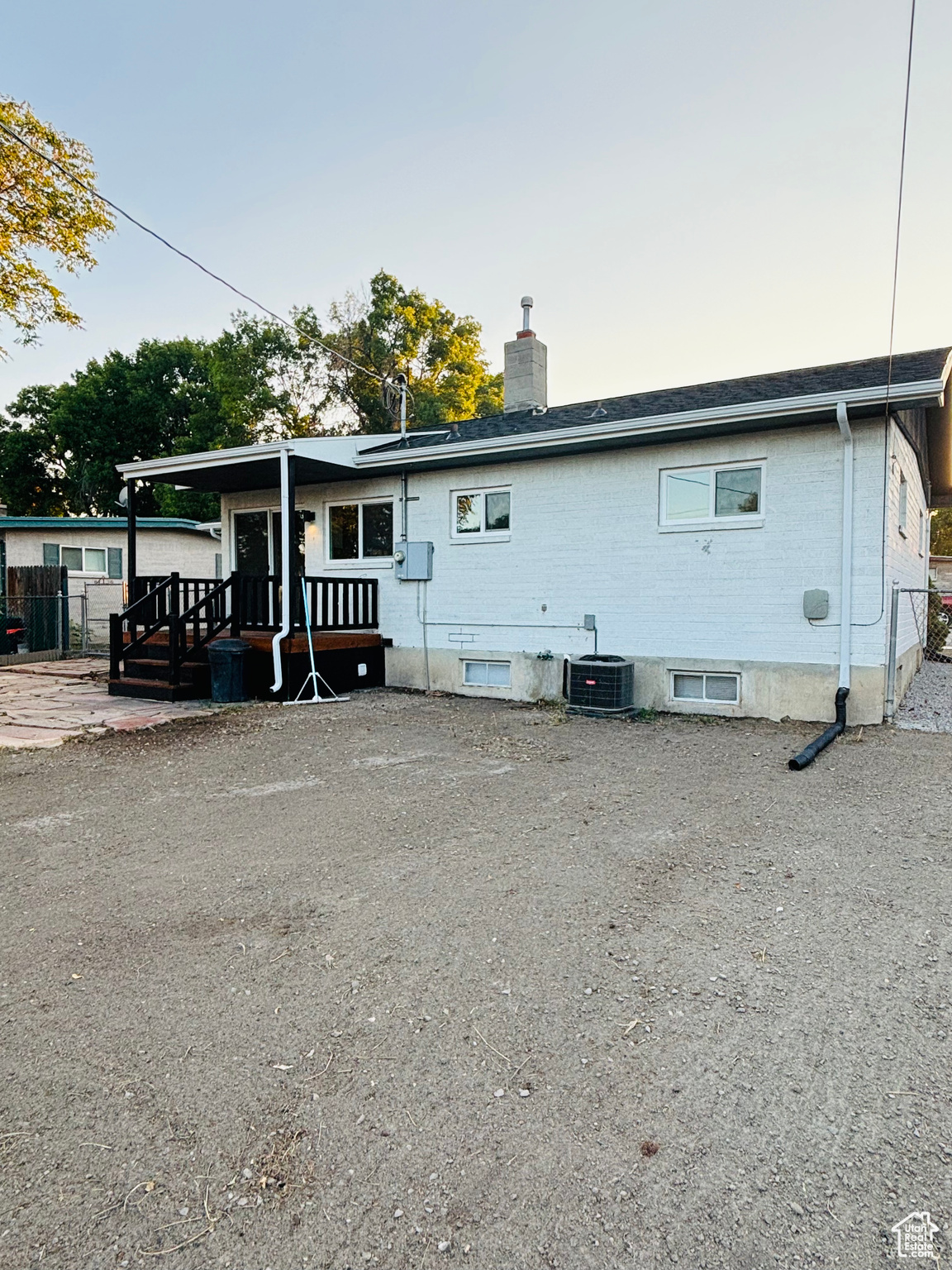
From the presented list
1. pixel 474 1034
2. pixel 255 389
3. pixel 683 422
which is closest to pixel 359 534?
pixel 683 422

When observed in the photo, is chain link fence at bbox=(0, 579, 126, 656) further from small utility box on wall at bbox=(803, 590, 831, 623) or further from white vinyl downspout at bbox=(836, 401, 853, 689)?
white vinyl downspout at bbox=(836, 401, 853, 689)

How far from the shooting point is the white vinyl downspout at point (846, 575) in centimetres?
710

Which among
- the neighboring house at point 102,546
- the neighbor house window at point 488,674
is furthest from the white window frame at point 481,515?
the neighboring house at point 102,546

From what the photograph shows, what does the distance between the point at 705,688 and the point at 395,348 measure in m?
24.0

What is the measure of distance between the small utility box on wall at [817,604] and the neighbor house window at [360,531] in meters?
5.81

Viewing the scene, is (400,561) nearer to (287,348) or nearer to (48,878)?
(48,878)

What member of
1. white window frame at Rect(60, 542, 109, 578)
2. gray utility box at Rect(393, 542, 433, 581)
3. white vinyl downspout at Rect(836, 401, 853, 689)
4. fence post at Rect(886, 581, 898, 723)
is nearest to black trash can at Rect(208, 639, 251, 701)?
gray utility box at Rect(393, 542, 433, 581)

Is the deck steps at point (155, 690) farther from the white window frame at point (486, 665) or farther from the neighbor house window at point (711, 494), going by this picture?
the neighbor house window at point (711, 494)

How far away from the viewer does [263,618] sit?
10148mm

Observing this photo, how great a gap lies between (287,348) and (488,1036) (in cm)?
3062

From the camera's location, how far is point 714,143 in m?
9.68

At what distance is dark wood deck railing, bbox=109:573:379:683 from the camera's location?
937 centimetres

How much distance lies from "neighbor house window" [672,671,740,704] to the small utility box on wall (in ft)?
3.41

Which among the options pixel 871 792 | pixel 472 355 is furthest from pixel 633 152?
pixel 472 355
